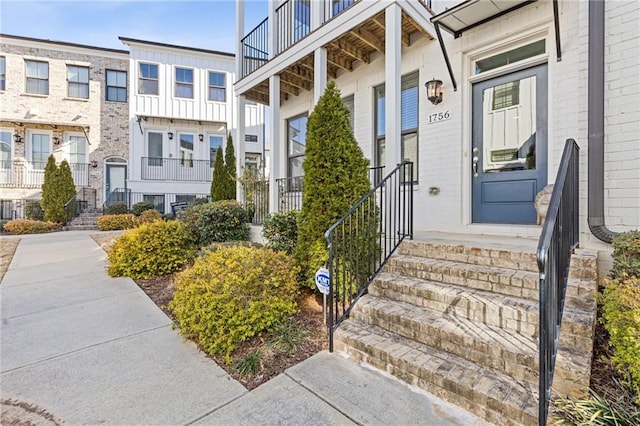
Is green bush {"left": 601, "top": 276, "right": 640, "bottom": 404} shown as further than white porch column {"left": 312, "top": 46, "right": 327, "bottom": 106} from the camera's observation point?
No

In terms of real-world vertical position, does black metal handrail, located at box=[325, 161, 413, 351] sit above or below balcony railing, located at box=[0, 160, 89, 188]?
below

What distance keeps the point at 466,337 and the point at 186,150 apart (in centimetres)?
1510

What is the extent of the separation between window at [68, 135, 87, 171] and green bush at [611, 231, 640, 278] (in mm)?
17184

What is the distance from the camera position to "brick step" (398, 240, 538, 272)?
2.82 meters

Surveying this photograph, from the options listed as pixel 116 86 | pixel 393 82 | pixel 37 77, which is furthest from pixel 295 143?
pixel 37 77

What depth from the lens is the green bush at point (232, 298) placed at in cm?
277

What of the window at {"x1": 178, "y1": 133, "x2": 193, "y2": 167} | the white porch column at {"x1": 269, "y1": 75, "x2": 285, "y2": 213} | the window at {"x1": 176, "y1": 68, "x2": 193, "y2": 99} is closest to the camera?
the white porch column at {"x1": 269, "y1": 75, "x2": 285, "y2": 213}

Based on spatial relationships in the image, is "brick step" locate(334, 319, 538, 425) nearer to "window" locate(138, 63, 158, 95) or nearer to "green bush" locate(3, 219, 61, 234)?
"green bush" locate(3, 219, 61, 234)

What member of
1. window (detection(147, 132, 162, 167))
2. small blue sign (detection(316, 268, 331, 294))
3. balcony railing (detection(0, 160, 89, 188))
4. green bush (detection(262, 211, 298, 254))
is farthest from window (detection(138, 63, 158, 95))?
small blue sign (detection(316, 268, 331, 294))

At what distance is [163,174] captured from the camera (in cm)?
1433

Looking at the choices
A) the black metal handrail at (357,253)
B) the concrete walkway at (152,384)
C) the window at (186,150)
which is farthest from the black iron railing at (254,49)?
the window at (186,150)

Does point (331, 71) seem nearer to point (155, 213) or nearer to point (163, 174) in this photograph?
point (155, 213)

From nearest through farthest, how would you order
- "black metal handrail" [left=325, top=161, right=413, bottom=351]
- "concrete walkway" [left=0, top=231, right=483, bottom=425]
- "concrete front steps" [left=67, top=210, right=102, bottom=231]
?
"concrete walkway" [left=0, top=231, right=483, bottom=425], "black metal handrail" [left=325, top=161, right=413, bottom=351], "concrete front steps" [left=67, top=210, right=102, bottom=231]

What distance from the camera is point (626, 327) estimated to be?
183cm
